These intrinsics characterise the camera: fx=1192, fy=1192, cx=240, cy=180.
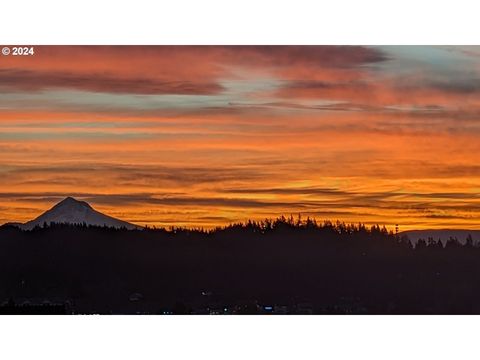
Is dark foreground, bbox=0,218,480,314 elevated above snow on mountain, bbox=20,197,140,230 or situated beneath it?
situated beneath

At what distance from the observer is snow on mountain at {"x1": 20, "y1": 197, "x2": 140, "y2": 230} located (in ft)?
36.7

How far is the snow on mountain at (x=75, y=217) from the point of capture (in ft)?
36.7

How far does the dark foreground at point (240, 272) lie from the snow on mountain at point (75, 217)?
0.07 meters

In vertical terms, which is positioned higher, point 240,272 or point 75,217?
point 75,217

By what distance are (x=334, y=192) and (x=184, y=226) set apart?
1.44m

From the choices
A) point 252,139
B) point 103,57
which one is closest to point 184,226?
point 252,139

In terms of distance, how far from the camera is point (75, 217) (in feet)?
36.8

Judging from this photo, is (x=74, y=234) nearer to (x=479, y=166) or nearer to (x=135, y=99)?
(x=135, y=99)

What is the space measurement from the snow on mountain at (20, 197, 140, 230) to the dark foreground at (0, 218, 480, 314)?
0.22 ft

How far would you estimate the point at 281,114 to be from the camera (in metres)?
11.1

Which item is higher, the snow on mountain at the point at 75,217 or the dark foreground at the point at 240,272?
the snow on mountain at the point at 75,217

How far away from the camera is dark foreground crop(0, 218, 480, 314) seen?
1112cm

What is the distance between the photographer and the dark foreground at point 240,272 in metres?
11.1

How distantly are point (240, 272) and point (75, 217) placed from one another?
5.37 ft
